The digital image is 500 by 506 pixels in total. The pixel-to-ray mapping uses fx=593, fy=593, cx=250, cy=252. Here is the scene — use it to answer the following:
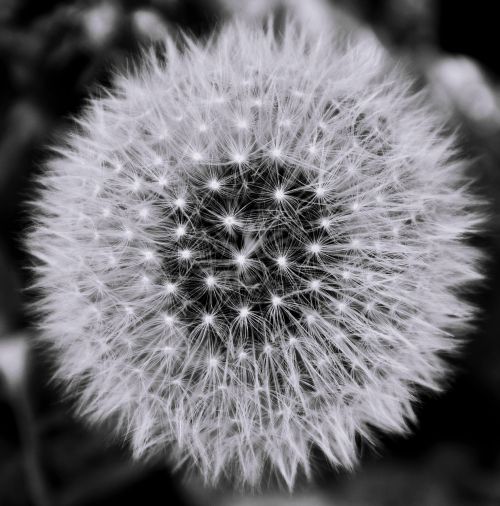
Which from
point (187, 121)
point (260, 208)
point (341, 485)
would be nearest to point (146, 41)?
point (187, 121)

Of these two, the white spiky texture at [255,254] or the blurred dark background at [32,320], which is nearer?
the white spiky texture at [255,254]

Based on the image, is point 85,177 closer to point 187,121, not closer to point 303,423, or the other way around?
point 187,121

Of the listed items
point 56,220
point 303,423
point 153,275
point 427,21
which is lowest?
point 303,423

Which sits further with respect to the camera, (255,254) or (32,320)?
(32,320)

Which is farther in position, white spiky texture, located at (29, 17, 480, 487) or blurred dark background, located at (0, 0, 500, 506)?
blurred dark background, located at (0, 0, 500, 506)
